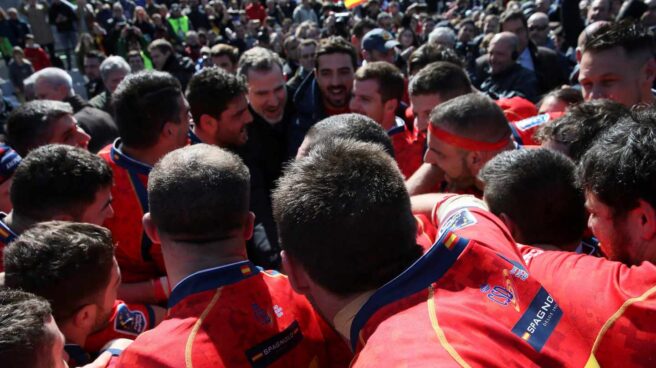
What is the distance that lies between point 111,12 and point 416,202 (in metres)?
17.6

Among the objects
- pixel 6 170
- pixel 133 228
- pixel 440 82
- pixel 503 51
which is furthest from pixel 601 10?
pixel 6 170

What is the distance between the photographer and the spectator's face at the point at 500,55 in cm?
629

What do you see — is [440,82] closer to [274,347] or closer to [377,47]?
[274,347]

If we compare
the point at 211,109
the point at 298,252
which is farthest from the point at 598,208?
the point at 211,109

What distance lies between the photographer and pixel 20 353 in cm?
173

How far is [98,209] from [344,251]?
159 centimetres

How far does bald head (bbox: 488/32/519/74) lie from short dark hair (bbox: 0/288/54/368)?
217 inches

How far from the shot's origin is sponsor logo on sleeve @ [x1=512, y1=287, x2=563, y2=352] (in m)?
1.41

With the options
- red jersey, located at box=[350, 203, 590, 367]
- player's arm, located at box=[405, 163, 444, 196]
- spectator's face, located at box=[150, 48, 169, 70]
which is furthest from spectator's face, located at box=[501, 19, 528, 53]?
red jersey, located at box=[350, 203, 590, 367]

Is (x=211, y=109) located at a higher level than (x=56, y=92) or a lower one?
higher

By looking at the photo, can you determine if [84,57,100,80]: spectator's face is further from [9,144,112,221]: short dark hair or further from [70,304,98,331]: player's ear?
[70,304,98,331]: player's ear

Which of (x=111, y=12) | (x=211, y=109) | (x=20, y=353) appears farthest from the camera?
(x=111, y=12)

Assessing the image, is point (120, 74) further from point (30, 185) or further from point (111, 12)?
point (111, 12)

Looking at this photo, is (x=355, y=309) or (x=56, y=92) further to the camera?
(x=56, y=92)
